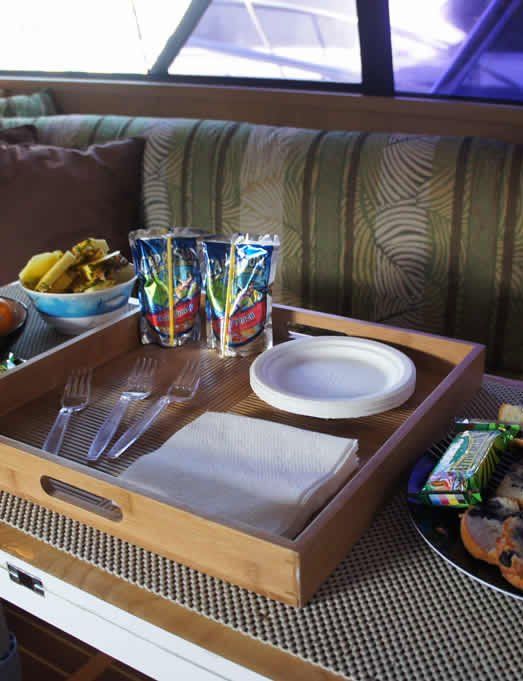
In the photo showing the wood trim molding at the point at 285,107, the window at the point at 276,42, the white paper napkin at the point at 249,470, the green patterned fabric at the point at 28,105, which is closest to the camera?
the white paper napkin at the point at 249,470

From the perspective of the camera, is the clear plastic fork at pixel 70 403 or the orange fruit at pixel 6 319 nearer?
the clear plastic fork at pixel 70 403

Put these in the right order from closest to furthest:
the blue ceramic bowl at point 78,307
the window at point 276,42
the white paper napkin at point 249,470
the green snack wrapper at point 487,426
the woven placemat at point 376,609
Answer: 1. the woven placemat at point 376,609
2. the white paper napkin at point 249,470
3. the green snack wrapper at point 487,426
4. the blue ceramic bowl at point 78,307
5. the window at point 276,42

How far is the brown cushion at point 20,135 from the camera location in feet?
6.84

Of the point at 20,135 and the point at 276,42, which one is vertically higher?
the point at 276,42

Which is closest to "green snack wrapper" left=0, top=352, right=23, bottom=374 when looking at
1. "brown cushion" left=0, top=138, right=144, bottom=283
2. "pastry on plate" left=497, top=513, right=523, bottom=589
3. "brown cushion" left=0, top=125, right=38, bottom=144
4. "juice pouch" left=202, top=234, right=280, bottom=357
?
"juice pouch" left=202, top=234, right=280, bottom=357

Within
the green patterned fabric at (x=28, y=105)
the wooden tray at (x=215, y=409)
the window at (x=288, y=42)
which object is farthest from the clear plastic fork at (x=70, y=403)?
the green patterned fabric at (x=28, y=105)

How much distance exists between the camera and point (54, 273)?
1.22 metres

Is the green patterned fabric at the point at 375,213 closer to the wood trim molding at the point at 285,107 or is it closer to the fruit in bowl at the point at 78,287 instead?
the wood trim molding at the point at 285,107

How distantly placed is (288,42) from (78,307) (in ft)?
5.25

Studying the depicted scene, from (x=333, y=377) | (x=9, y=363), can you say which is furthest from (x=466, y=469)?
(x=9, y=363)

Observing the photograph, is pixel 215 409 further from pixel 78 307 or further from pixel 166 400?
pixel 78 307

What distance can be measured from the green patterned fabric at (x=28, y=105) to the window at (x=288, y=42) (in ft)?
0.80

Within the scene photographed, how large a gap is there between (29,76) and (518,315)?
2.11 m

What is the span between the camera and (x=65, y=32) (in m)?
2.85
